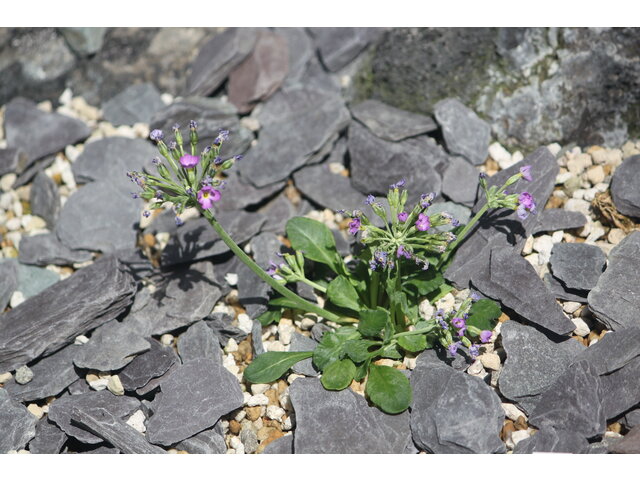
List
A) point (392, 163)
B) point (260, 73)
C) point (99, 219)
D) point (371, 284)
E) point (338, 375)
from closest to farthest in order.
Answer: point (338, 375), point (371, 284), point (392, 163), point (99, 219), point (260, 73)

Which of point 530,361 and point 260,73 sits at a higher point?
point 260,73

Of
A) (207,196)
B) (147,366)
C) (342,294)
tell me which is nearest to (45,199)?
(147,366)

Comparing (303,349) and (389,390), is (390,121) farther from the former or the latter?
(389,390)

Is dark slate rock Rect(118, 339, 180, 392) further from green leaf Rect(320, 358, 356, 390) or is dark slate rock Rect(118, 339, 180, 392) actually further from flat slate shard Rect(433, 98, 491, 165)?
flat slate shard Rect(433, 98, 491, 165)

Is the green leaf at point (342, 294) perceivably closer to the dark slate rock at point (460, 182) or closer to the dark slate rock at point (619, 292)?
the dark slate rock at point (460, 182)

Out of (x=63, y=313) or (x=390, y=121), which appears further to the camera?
(x=390, y=121)
